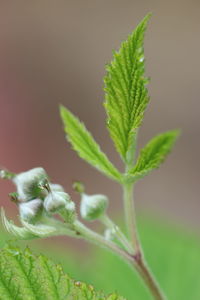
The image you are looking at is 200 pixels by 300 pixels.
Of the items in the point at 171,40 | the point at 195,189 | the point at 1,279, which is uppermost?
the point at 171,40

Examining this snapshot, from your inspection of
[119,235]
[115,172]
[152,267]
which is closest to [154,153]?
[115,172]

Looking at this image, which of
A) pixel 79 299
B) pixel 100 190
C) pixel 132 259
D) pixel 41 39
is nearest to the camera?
pixel 79 299

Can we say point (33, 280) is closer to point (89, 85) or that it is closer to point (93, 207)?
point (93, 207)

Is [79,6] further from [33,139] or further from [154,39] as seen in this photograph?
[33,139]

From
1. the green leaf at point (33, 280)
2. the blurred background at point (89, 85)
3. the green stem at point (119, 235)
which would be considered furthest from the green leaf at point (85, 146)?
the blurred background at point (89, 85)

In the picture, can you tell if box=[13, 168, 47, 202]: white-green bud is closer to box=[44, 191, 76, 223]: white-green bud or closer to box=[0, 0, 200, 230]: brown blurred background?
box=[44, 191, 76, 223]: white-green bud

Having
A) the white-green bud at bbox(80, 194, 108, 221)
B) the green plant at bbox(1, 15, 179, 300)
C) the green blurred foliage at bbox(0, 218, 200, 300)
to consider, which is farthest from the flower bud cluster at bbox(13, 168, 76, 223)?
the green blurred foliage at bbox(0, 218, 200, 300)

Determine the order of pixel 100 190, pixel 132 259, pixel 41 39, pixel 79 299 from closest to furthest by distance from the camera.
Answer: pixel 79 299 < pixel 132 259 < pixel 100 190 < pixel 41 39

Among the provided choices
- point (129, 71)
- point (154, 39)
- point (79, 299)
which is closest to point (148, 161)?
point (129, 71)
